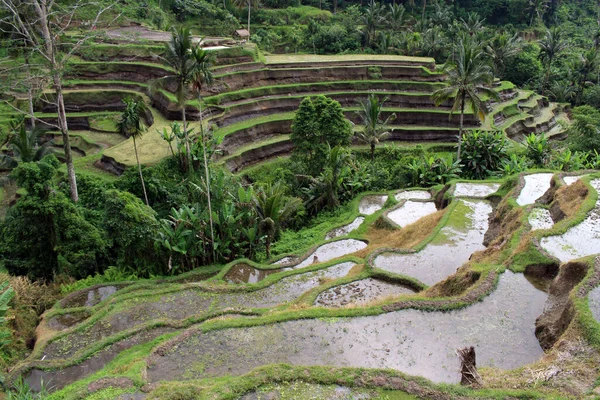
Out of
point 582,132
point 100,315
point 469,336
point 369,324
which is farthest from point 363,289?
point 582,132


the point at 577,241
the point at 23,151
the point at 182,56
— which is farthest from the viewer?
the point at 23,151

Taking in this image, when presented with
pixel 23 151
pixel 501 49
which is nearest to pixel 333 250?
pixel 23 151

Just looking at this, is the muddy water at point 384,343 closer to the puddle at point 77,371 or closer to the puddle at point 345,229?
the puddle at point 77,371

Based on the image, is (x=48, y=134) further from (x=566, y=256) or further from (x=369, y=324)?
(x=566, y=256)

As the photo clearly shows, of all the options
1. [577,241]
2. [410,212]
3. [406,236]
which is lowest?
[410,212]

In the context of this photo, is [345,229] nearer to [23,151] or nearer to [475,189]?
[475,189]

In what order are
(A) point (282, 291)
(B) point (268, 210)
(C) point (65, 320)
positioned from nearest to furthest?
(C) point (65, 320) → (A) point (282, 291) → (B) point (268, 210)

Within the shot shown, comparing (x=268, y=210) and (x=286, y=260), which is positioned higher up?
(x=268, y=210)

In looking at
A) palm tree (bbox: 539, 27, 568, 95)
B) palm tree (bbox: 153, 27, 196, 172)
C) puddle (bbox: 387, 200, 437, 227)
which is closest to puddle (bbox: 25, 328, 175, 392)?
palm tree (bbox: 153, 27, 196, 172)
